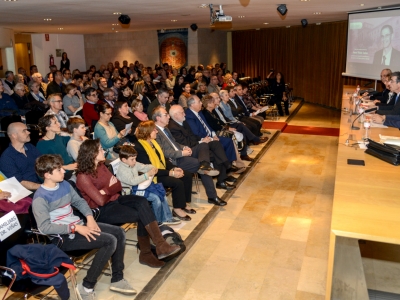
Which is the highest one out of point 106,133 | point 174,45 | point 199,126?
point 174,45

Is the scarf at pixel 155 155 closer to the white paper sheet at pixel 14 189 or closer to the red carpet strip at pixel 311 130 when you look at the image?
the white paper sheet at pixel 14 189

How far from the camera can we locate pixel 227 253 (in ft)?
13.0

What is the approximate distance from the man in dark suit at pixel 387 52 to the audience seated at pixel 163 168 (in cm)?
619

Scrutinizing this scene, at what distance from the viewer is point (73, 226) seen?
121 inches

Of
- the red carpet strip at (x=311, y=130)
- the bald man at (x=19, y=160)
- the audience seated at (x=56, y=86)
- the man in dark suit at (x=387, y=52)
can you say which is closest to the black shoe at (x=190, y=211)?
the bald man at (x=19, y=160)

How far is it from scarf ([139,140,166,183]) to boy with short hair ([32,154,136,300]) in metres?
1.11

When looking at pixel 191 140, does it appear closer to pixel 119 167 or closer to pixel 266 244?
pixel 119 167

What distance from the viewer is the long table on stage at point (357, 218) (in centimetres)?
256

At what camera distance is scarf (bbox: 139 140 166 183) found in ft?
14.5

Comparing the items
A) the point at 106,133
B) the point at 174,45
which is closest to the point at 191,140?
the point at 106,133

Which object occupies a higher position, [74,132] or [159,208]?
[74,132]

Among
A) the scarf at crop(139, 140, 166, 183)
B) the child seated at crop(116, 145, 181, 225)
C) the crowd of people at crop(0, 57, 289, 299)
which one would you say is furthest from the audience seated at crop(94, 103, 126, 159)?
the child seated at crop(116, 145, 181, 225)

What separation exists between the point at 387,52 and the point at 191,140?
19.2 feet

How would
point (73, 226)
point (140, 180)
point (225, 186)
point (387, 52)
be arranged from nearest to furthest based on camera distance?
1. point (73, 226)
2. point (140, 180)
3. point (225, 186)
4. point (387, 52)
